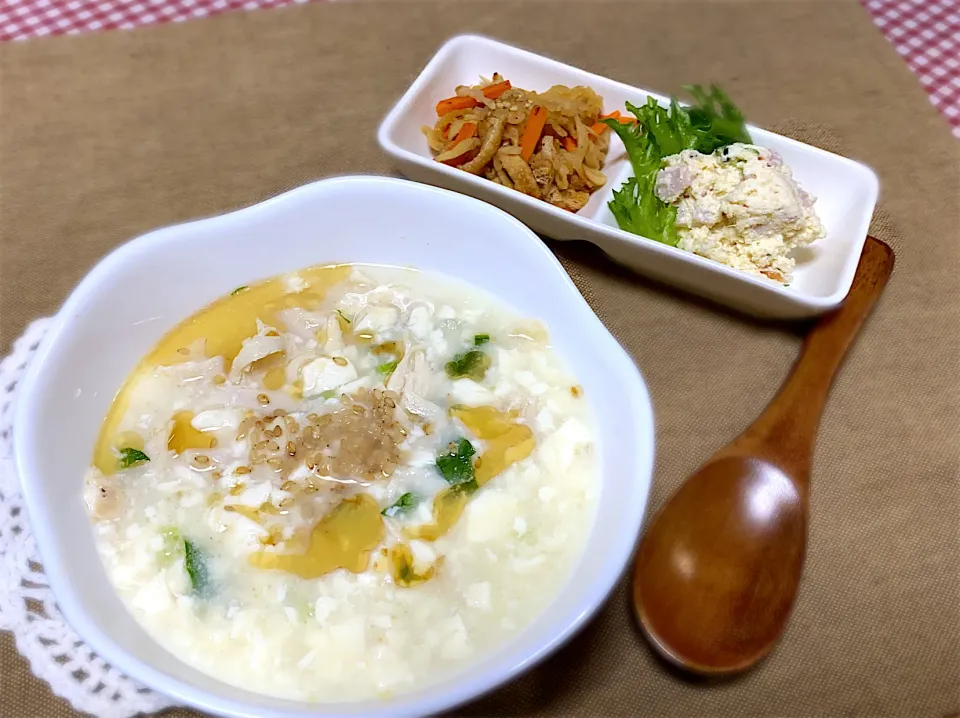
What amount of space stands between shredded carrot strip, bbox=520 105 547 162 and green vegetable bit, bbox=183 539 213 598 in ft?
2.85

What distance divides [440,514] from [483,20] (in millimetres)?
1313

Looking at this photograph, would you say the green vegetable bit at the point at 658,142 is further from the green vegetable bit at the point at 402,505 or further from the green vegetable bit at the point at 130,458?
the green vegetable bit at the point at 130,458

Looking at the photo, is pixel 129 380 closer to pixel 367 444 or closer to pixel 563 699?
pixel 367 444

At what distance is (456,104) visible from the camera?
1507mm

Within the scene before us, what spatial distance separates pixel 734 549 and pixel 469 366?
42cm

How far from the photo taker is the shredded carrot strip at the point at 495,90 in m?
1.50

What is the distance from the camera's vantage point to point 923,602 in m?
1.02

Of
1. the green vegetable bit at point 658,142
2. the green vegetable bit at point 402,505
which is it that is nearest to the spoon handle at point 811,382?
the green vegetable bit at point 658,142

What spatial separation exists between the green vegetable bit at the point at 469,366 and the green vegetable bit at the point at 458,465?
0.11m

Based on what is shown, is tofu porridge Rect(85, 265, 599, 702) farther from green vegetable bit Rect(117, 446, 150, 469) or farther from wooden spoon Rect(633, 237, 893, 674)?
wooden spoon Rect(633, 237, 893, 674)

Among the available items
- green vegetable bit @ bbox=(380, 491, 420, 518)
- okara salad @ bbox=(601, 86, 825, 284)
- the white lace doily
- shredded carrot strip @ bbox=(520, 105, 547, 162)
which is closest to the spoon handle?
okara salad @ bbox=(601, 86, 825, 284)

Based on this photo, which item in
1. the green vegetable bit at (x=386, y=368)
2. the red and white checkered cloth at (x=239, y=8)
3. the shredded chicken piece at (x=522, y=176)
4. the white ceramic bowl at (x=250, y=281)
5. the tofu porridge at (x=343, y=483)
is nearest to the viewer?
the white ceramic bowl at (x=250, y=281)

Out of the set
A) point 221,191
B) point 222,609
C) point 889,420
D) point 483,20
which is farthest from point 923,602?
point 483,20

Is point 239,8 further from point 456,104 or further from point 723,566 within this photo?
point 723,566
